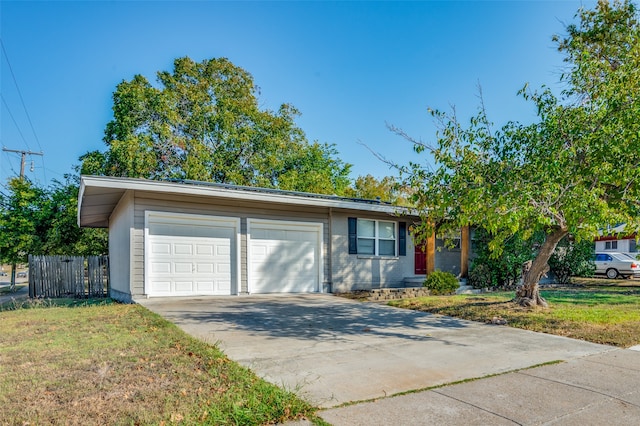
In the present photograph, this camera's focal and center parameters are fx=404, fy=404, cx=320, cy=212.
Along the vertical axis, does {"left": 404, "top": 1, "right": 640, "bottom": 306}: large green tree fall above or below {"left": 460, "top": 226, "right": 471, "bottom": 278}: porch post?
above

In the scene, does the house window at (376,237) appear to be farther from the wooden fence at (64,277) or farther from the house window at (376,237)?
the wooden fence at (64,277)

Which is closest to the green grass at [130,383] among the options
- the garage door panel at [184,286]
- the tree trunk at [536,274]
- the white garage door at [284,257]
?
the garage door panel at [184,286]

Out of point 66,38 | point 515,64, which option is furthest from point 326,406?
point 66,38

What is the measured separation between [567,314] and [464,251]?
25.6 ft

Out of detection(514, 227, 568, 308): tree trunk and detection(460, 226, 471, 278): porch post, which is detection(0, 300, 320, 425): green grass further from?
detection(460, 226, 471, 278): porch post

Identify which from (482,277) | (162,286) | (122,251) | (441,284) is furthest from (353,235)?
(122,251)

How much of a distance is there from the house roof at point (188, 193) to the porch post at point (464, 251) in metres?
3.95

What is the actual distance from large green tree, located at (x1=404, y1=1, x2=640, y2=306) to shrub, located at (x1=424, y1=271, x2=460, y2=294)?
4.00m

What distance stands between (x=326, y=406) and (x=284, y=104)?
23656 mm

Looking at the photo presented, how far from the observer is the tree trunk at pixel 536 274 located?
338 inches

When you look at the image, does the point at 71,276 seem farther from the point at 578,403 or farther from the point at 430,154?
the point at 578,403

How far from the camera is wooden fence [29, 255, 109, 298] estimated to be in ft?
47.6

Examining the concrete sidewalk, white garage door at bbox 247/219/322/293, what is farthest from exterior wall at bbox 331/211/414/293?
the concrete sidewalk

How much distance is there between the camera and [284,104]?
25344 millimetres
